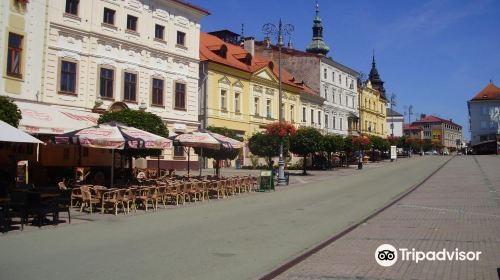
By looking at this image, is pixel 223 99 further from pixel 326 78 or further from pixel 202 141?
pixel 326 78

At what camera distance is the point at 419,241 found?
1070 centimetres

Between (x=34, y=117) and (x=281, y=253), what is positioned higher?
(x=34, y=117)

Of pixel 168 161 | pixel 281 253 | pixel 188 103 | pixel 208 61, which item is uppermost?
pixel 208 61

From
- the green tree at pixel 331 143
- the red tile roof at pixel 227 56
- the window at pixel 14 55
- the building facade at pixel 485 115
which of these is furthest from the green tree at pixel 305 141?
the building facade at pixel 485 115

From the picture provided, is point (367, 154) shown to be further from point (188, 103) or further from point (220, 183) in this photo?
point (220, 183)

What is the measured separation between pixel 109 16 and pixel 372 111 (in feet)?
226

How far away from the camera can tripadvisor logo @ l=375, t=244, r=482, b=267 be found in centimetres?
885

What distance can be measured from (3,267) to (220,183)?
44.7ft

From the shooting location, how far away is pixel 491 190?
24188 mm

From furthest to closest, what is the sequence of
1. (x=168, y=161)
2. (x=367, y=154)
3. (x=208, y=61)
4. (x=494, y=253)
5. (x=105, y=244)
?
1. (x=367, y=154)
2. (x=208, y=61)
3. (x=168, y=161)
4. (x=105, y=244)
5. (x=494, y=253)

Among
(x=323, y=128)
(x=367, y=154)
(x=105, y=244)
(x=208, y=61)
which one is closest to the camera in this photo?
(x=105, y=244)

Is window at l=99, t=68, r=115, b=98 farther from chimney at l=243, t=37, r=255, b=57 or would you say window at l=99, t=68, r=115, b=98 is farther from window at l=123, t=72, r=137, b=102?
chimney at l=243, t=37, r=255, b=57

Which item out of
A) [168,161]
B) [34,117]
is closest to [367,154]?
[168,161]

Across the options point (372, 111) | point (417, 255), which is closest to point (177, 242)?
point (417, 255)
